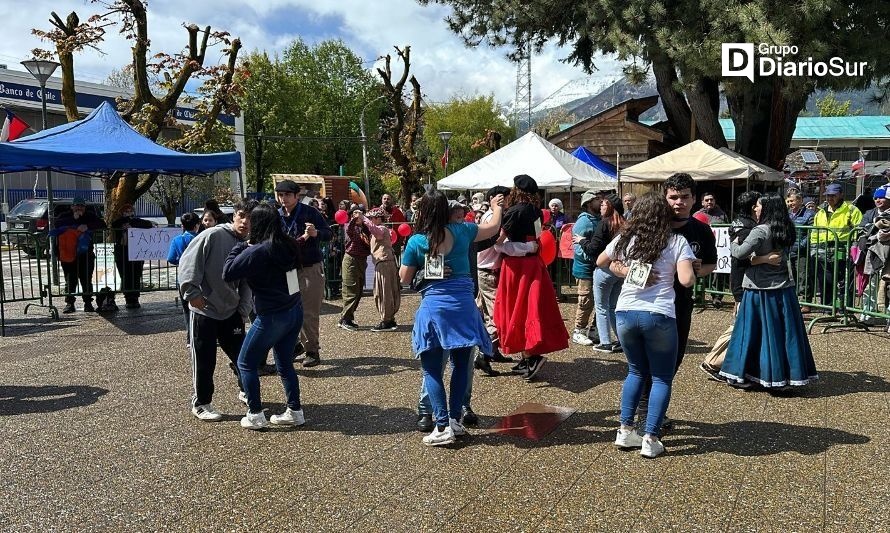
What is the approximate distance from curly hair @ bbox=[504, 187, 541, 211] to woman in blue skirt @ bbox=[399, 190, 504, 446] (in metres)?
1.30

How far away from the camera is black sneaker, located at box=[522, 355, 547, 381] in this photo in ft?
21.8

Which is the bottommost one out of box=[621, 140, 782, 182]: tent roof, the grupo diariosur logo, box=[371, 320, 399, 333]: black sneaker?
box=[371, 320, 399, 333]: black sneaker

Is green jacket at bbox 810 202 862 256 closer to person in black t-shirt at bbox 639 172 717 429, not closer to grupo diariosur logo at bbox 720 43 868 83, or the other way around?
grupo diariosur logo at bbox 720 43 868 83

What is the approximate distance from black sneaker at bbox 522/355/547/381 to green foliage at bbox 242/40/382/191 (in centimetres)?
3941

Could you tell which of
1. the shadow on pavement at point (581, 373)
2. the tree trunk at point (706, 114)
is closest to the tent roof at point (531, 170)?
the tree trunk at point (706, 114)

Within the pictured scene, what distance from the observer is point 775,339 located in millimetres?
5949

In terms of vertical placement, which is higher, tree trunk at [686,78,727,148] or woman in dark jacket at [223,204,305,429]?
tree trunk at [686,78,727,148]

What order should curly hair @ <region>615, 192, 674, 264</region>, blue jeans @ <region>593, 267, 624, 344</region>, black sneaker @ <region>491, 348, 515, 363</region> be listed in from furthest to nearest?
blue jeans @ <region>593, 267, 624, 344</region> < black sneaker @ <region>491, 348, 515, 363</region> < curly hair @ <region>615, 192, 674, 264</region>

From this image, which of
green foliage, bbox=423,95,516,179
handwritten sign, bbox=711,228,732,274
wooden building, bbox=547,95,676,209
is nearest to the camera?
handwritten sign, bbox=711,228,732,274

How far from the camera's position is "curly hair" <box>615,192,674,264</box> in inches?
174

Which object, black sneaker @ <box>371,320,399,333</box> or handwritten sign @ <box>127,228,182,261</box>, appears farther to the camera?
handwritten sign @ <box>127,228,182,261</box>

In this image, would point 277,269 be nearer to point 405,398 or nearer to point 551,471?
point 405,398

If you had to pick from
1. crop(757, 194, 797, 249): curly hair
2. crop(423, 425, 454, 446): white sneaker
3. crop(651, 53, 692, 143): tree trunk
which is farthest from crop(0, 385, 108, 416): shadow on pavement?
crop(651, 53, 692, 143): tree trunk

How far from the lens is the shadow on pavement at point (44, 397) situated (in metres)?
6.05
